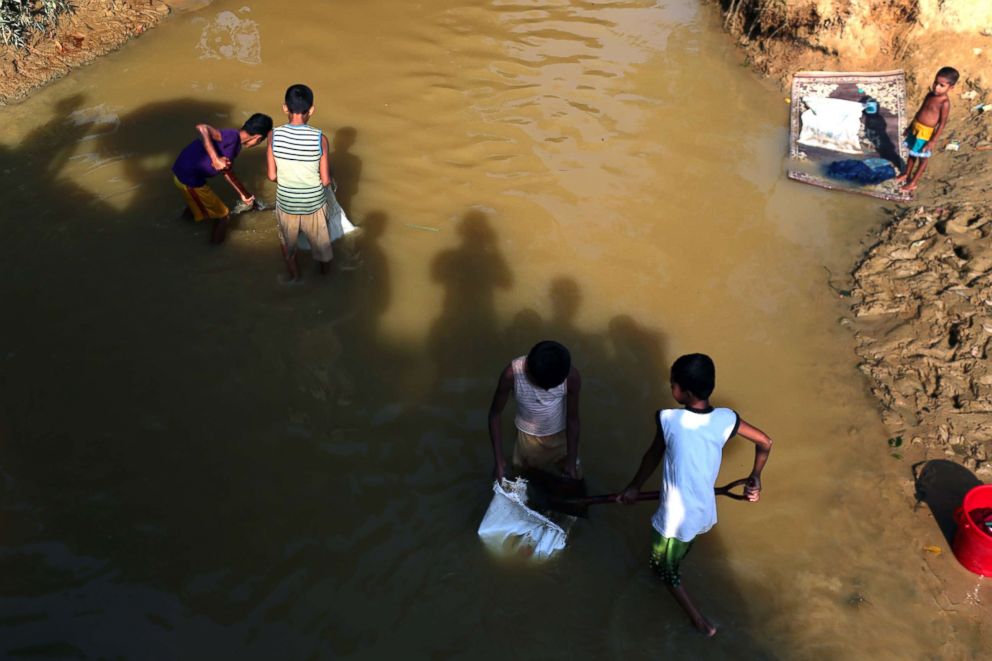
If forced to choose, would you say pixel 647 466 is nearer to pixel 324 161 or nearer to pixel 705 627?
pixel 705 627

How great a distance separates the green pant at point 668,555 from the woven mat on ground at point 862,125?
3.89m

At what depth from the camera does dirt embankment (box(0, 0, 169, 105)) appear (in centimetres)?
711

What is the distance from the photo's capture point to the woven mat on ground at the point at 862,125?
5941mm

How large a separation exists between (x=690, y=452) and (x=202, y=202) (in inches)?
163

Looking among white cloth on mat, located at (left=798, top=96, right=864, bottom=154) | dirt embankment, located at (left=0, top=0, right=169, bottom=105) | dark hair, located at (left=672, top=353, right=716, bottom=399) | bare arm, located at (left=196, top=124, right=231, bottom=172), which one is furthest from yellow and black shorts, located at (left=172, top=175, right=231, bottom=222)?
white cloth on mat, located at (left=798, top=96, right=864, bottom=154)

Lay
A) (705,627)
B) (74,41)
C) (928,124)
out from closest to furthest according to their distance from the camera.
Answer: (705,627), (928,124), (74,41)

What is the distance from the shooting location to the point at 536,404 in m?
3.30

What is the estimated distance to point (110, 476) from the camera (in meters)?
4.10

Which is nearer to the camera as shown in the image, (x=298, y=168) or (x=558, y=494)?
(x=558, y=494)

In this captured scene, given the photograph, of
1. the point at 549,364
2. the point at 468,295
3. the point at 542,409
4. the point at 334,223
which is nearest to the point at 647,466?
Answer: the point at 542,409

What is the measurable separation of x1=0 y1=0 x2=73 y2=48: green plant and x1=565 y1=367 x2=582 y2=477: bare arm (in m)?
7.22

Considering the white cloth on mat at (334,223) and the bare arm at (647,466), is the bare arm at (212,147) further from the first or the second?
the bare arm at (647,466)

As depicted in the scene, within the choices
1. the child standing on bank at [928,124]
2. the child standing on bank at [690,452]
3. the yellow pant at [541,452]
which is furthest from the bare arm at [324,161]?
the child standing on bank at [928,124]

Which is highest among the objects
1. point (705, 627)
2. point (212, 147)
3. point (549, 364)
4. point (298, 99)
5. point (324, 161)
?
point (298, 99)
